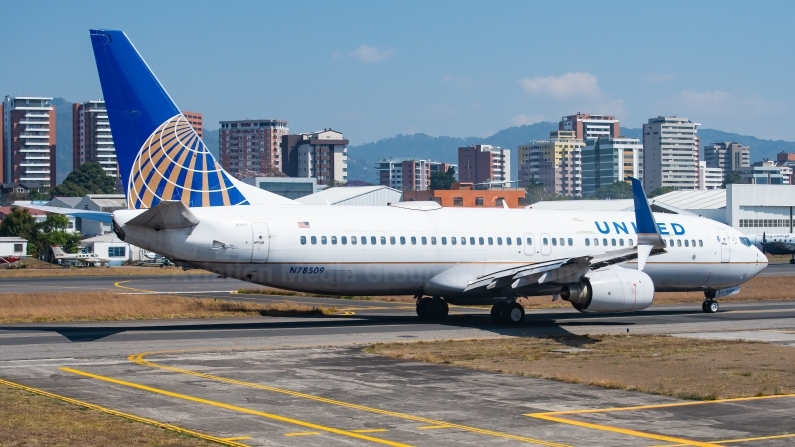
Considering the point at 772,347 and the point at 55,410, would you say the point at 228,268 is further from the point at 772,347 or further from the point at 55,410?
the point at 772,347

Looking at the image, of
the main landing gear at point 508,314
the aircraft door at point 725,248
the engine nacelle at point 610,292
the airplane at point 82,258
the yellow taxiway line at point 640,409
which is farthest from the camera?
the airplane at point 82,258

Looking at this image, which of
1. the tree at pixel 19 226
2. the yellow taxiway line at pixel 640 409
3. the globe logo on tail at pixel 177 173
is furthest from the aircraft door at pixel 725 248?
the tree at pixel 19 226

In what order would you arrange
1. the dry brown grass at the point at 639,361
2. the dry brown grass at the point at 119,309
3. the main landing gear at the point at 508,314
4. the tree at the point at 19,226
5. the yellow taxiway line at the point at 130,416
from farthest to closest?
the tree at the point at 19,226
the dry brown grass at the point at 119,309
the main landing gear at the point at 508,314
the dry brown grass at the point at 639,361
the yellow taxiway line at the point at 130,416

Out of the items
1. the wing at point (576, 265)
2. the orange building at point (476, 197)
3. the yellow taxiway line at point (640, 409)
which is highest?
the orange building at point (476, 197)

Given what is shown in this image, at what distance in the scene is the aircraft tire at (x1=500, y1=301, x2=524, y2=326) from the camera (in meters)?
33.4

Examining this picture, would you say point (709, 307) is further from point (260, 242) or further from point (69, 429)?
point (69, 429)

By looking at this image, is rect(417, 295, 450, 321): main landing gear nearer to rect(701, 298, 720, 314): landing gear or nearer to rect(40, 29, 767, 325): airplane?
rect(40, 29, 767, 325): airplane

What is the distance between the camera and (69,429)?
1498cm

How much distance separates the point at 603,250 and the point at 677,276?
3.53m

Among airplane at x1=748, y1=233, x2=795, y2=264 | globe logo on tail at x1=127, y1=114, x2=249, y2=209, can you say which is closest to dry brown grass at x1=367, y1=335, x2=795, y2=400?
globe logo on tail at x1=127, y1=114, x2=249, y2=209

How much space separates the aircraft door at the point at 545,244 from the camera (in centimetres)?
3609

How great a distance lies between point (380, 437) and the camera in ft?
48.2

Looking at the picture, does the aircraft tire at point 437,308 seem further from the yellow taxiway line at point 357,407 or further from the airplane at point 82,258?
the airplane at point 82,258

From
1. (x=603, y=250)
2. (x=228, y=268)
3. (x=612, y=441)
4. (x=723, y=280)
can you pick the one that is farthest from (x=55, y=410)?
(x=723, y=280)
